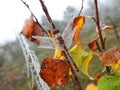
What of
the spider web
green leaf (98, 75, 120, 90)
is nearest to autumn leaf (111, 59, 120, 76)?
green leaf (98, 75, 120, 90)

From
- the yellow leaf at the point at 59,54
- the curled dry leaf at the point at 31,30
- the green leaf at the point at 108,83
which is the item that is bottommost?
the green leaf at the point at 108,83

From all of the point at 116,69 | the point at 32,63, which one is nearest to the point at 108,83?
the point at 116,69

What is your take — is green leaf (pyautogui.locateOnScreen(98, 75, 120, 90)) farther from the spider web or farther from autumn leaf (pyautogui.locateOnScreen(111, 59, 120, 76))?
the spider web

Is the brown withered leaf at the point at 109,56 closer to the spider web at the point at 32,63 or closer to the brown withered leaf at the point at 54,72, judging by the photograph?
the brown withered leaf at the point at 54,72

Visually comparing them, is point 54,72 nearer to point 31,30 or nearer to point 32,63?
point 31,30

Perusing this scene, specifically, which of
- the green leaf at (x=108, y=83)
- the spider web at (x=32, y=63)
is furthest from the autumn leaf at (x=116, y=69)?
the spider web at (x=32, y=63)

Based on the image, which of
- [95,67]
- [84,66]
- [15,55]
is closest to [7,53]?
[15,55]
